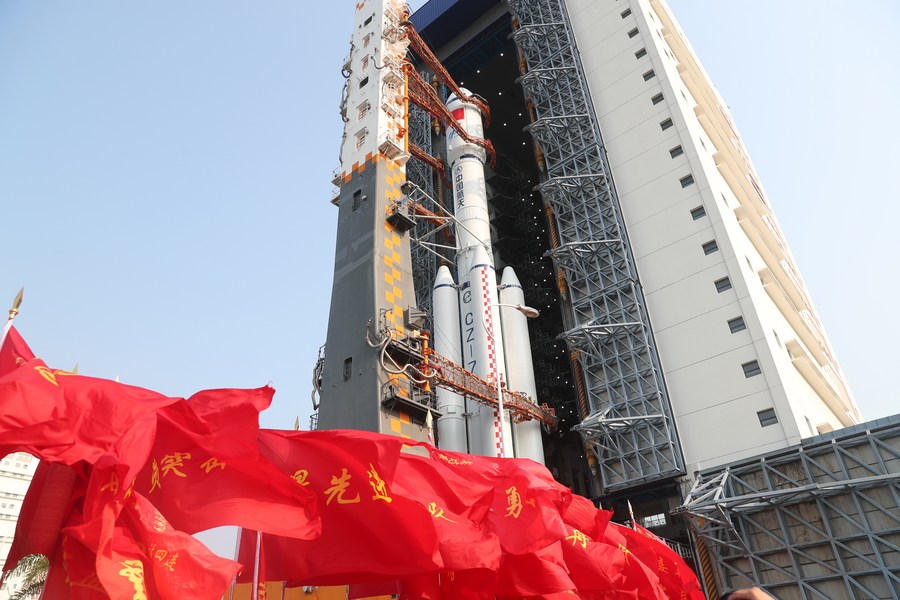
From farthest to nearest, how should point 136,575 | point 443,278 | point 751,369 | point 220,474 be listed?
point 443,278
point 751,369
point 220,474
point 136,575

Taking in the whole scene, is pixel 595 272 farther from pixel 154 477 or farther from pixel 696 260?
pixel 154 477

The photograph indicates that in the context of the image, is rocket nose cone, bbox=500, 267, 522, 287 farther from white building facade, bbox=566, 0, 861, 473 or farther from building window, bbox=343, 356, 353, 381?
building window, bbox=343, 356, 353, 381

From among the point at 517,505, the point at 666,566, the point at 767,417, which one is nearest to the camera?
the point at 517,505

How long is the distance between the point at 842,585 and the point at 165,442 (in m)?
20.8

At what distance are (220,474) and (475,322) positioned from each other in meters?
22.5

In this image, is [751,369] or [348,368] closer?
[348,368]

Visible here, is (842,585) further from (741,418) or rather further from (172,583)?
(172,583)

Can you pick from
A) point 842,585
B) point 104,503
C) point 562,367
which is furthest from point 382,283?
point 562,367

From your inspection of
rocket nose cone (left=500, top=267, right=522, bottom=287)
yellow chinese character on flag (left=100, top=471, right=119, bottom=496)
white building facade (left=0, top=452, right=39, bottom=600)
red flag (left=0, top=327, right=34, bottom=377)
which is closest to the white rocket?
rocket nose cone (left=500, top=267, right=522, bottom=287)

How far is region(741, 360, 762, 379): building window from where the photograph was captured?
77.3 feet

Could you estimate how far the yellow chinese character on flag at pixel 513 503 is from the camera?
9.91m

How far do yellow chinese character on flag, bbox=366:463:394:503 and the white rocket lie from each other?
A: 14.9 metres

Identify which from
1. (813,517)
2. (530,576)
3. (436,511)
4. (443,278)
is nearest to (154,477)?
(436,511)

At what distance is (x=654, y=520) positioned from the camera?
29.9 meters
